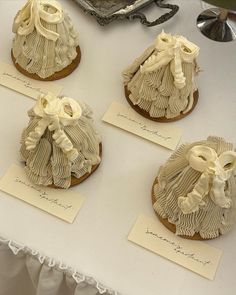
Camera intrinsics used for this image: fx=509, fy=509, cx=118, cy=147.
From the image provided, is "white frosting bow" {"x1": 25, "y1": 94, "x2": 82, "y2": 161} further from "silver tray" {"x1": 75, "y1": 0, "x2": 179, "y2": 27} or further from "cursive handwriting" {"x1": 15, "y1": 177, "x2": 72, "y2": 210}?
"silver tray" {"x1": 75, "y1": 0, "x2": 179, "y2": 27}

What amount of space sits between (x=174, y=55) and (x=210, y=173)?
22 cm

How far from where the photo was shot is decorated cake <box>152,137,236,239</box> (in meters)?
0.69

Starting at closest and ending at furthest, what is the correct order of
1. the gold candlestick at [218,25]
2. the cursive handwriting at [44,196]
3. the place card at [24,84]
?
1. the cursive handwriting at [44,196]
2. the place card at [24,84]
3. the gold candlestick at [218,25]

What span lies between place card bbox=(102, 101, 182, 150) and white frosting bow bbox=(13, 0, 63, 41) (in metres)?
0.16

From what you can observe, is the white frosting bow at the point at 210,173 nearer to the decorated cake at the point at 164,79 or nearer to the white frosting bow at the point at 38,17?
the decorated cake at the point at 164,79

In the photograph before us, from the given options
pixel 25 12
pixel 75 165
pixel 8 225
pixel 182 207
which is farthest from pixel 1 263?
pixel 25 12

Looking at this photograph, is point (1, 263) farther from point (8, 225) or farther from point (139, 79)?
point (139, 79)

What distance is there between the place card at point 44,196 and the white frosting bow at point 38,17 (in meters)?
0.24

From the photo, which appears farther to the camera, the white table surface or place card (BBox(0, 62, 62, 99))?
place card (BBox(0, 62, 62, 99))

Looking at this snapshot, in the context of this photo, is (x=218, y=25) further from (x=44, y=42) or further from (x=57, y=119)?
(x=57, y=119)

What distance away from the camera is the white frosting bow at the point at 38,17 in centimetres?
84

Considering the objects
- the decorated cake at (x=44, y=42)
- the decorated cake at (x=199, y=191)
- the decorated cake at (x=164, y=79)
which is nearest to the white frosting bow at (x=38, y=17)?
the decorated cake at (x=44, y=42)

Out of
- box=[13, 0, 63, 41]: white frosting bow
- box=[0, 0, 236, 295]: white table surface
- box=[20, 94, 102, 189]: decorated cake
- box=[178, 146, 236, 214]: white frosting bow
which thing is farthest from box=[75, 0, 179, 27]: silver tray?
box=[178, 146, 236, 214]: white frosting bow

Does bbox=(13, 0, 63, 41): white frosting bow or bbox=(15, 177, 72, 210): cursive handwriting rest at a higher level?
bbox=(13, 0, 63, 41): white frosting bow
